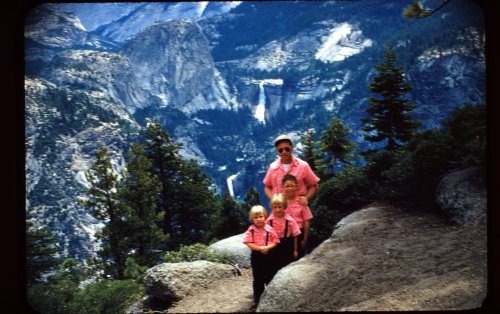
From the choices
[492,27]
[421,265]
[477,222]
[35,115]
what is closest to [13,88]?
[492,27]

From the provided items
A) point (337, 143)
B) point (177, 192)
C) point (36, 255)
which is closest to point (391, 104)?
point (337, 143)

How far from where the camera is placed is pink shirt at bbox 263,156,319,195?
5.66 metres

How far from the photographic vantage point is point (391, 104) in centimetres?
1886

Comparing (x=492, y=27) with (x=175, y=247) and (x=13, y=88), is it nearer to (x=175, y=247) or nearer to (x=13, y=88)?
(x=13, y=88)

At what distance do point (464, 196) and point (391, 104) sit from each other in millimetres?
12136

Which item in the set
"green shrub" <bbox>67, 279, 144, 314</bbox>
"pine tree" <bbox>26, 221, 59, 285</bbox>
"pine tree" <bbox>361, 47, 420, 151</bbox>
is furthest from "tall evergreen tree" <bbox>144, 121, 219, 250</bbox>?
"green shrub" <bbox>67, 279, 144, 314</bbox>

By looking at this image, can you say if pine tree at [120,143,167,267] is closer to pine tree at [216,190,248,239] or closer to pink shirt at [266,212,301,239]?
pine tree at [216,190,248,239]

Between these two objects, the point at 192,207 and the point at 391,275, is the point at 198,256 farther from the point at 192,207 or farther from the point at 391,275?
the point at 192,207

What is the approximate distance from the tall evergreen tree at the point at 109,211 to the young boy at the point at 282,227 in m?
18.9

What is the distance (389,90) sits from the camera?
18.8 meters

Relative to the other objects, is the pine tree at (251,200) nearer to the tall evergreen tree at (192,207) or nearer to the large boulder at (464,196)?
the tall evergreen tree at (192,207)

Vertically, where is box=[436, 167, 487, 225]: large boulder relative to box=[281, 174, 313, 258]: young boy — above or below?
below

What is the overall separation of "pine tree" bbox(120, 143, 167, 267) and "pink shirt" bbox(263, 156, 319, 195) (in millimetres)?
19101

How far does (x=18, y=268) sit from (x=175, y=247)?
25612 millimetres
